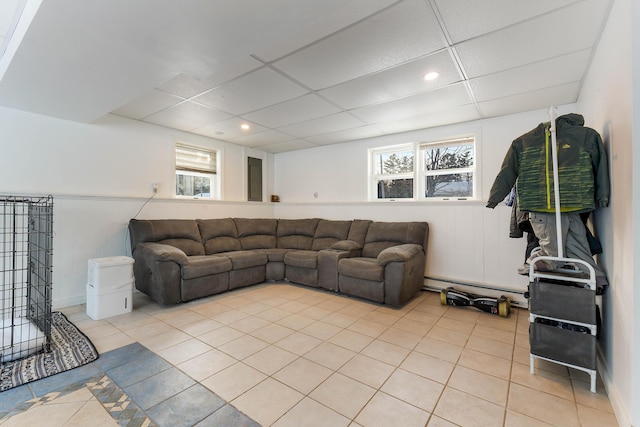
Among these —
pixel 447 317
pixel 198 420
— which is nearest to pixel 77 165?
pixel 198 420

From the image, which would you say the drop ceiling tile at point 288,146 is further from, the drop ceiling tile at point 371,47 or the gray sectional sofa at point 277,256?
the drop ceiling tile at point 371,47

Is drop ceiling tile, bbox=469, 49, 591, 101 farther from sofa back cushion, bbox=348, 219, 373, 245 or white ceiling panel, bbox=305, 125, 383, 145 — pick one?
sofa back cushion, bbox=348, 219, 373, 245

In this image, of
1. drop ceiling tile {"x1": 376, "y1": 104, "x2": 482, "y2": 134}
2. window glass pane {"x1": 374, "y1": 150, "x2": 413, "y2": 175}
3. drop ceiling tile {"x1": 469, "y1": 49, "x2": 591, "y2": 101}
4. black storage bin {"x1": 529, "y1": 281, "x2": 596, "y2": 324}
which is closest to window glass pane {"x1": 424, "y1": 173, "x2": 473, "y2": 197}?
window glass pane {"x1": 374, "y1": 150, "x2": 413, "y2": 175}

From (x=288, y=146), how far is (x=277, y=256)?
217cm

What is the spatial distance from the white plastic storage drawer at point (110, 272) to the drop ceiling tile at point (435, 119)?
3626mm

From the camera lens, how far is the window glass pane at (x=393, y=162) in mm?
4418

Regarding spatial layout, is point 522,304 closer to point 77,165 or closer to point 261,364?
point 261,364

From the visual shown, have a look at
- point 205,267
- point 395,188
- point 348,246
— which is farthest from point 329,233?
point 205,267

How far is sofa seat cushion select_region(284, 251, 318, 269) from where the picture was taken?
404 centimetres

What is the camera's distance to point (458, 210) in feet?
12.5

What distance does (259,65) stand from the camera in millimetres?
2396

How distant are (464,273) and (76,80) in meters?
4.62

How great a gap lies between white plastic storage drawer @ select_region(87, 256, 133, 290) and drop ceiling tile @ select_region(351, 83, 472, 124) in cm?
318

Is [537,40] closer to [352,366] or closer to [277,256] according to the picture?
[352,366]
